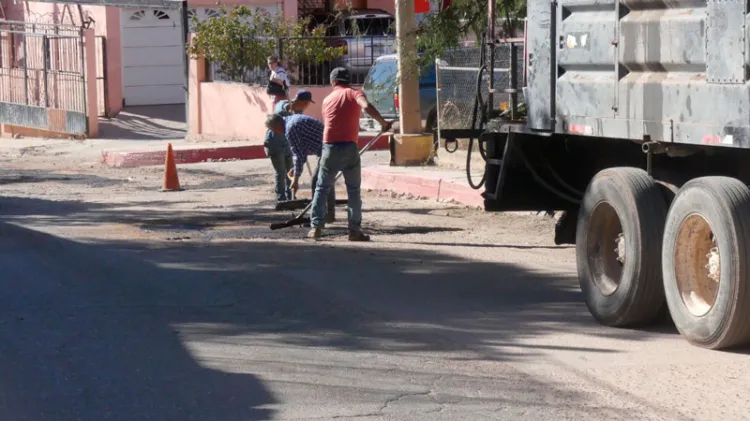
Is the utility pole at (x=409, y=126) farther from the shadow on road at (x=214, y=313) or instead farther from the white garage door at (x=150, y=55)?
the white garage door at (x=150, y=55)

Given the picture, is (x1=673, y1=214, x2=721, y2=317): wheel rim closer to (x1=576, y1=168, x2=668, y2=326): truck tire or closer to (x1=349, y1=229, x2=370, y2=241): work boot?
(x1=576, y1=168, x2=668, y2=326): truck tire

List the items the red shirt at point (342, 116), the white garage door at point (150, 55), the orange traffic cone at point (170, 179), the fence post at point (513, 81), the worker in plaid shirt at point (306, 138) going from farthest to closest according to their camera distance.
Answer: the white garage door at point (150, 55), the orange traffic cone at point (170, 179), the worker in plaid shirt at point (306, 138), the red shirt at point (342, 116), the fence post at point (513, 81)

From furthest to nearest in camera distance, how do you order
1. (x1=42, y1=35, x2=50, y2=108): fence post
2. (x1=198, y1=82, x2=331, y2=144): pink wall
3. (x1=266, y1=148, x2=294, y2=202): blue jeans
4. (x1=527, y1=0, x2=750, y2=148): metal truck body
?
(x1=42, y1=35, x2=50, y2=108): fence post → (x1=198, y1=82, x2=331, y2=144): pink wall → (x1=266, y1=148, x2=294, y2=202): blue jeans → (x1=527, y1=0, x2=750, y2=148): metal truck body

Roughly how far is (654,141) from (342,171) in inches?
200

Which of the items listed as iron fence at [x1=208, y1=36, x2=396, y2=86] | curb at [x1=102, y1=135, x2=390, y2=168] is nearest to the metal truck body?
curb at [x1=102, y1=135, x2=390, y2=168]

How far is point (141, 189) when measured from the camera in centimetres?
1817

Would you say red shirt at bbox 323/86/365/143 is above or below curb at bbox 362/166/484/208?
above

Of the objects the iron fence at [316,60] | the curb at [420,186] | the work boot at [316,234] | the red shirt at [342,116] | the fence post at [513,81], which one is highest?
the iron fence at [316,60]

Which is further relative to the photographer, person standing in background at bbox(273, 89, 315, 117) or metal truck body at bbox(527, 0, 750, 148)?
person standing in background at bbox(273, 89, 315, 117)

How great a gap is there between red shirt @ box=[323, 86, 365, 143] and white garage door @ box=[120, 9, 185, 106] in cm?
1760

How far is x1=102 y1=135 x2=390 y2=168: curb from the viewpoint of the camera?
72.2ft

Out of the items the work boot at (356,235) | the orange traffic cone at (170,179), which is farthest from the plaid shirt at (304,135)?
the orange traffic cone at (170,179)

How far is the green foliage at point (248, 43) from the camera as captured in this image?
24.3 meters

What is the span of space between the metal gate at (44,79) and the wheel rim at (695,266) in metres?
20.7
